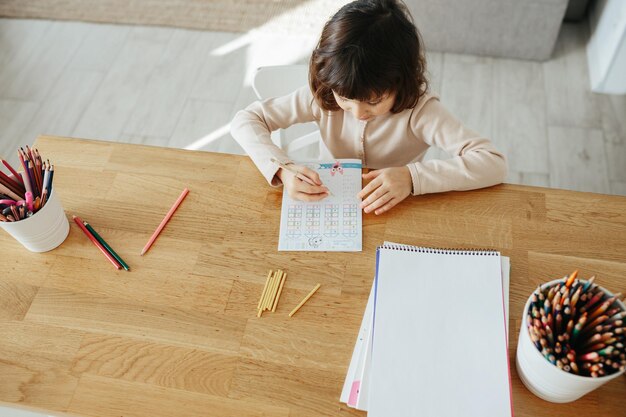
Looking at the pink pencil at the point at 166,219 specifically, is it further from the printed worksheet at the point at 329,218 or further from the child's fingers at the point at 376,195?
the child's fingers at the point at 376,195

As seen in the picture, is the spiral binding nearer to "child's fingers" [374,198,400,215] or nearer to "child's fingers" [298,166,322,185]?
"child's fingers" [374,198,400,215]

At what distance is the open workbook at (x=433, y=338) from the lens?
0.84 meters

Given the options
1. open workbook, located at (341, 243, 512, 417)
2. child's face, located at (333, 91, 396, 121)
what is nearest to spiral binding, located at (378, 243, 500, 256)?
open workbook, located at (341, 243, 512, 417)

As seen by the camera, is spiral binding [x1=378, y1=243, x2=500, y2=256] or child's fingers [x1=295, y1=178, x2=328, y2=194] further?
child's fingers [x1=295, y1=178, x2=328, y2=194]

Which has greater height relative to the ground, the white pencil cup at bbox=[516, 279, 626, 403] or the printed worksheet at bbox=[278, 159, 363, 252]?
the white pencil cup at bbox=[516, 279, 626, 403]

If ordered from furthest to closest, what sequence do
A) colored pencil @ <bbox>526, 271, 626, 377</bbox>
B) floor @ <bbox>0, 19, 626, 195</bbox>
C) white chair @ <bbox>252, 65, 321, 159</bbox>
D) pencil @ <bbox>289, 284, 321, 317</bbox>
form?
floor @ <bbox>0, 19, 626, 195</bbox> < white chair @ <bbox>252, 65, 321, 159</bbox> < pencil @ <bbox>289, 284, 321, 317</bbox> < colored pencil @ <bbox>526, 271, 626, 377</bbox>

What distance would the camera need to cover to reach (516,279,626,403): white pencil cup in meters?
0.75

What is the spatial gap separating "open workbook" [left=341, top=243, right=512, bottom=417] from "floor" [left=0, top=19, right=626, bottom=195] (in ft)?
3.96

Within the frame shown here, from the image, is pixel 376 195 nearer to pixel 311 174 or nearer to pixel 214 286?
pixel 311 174

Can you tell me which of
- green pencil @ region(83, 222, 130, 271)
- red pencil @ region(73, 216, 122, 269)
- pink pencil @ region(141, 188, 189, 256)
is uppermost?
pink pencil @ region(141, 188, 189, 256)

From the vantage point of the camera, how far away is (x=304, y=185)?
3.66 ft

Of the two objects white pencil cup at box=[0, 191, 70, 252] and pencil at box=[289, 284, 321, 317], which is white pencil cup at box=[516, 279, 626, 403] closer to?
pencil at box=[289, 284, 321, 317]

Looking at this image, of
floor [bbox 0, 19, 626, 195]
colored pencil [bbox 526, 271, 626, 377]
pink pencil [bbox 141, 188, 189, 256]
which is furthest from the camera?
floor [bbox 0, 19, 626, 195]

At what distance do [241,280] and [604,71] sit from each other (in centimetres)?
189
